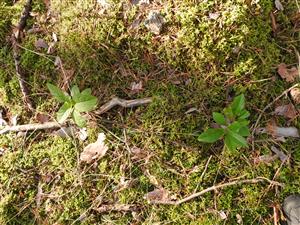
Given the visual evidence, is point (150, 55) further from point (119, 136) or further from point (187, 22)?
point (119, 136)

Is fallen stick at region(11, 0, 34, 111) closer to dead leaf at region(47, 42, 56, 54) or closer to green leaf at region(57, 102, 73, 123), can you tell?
dead leaf at region(47, 42, 56, 54)

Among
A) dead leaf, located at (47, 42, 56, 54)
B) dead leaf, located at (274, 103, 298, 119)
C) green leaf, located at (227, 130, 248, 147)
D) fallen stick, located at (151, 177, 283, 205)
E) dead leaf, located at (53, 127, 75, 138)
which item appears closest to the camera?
green leaf, located at (227, 130, 248, 147)

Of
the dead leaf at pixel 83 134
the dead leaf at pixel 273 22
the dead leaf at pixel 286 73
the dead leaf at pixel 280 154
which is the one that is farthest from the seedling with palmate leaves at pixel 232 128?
the dead leaf at pixel 83 134

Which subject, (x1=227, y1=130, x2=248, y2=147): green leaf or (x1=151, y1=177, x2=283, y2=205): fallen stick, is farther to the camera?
(x1=151, y1=177, x2=283, y2=205): fallen stick

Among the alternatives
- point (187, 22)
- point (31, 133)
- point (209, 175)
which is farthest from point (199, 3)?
point (31, 133)

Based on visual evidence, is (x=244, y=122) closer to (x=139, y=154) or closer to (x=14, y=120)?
(x=139, y=154)

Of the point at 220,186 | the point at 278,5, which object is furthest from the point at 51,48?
the point at 278,5

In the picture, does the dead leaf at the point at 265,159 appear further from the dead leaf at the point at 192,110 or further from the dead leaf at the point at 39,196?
the dead leaf at the point at 39,196

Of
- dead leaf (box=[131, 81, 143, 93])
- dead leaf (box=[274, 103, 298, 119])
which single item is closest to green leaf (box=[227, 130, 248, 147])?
dead leaf (box=[274, 103, 298, 119])
